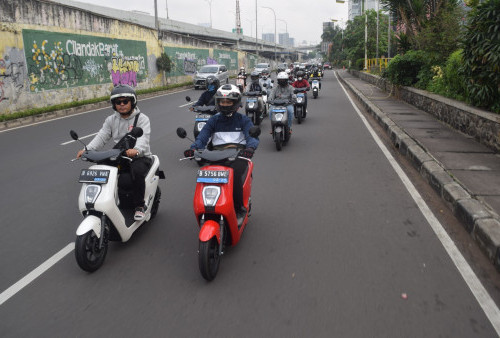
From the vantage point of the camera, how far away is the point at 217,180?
3910mm

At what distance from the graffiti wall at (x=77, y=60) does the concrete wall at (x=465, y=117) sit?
49.3ft

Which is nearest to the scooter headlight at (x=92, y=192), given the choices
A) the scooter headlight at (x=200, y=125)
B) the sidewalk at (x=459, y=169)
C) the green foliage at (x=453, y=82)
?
the sidewalk at (x=459, y=169)

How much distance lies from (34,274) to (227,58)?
2010 inches

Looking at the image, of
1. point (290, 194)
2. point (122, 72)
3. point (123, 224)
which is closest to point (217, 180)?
point (123, 224)

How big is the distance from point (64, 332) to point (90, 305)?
14.3 inches

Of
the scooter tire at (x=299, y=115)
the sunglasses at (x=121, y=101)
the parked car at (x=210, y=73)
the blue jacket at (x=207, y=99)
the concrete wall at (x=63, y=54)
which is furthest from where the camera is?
the parked car at (x=210, y=73)

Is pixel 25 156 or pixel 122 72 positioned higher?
pixel 122 72

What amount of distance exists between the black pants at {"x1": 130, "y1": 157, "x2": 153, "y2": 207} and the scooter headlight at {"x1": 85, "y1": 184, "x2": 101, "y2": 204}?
0.57 m

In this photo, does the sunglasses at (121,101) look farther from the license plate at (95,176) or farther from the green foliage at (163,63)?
the green foliage at (163,63)

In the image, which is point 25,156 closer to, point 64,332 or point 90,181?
point 90,181

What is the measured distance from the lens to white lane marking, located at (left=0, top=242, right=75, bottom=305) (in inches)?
141

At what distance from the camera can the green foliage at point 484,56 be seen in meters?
8.76

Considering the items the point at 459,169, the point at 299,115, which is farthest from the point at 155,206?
the point at 299,115

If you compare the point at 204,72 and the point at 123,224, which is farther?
the point at 204,72
